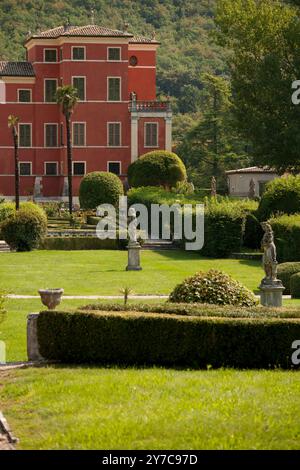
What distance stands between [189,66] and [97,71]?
44367 mm

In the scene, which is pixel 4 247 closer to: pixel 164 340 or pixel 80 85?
pixel 80 85

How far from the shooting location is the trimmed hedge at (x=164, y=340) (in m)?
14.6

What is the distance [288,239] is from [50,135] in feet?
117

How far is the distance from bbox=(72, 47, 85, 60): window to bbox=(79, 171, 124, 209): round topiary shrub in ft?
36.9

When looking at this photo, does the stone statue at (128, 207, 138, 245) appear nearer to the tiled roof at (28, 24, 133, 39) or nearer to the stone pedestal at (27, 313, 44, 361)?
the stone pedestal at (27, 313, 44, 361)

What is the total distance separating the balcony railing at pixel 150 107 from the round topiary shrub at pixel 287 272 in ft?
129

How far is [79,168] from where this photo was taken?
67.9 meters

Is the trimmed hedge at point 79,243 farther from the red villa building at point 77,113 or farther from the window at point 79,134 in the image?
the window at point 79,134

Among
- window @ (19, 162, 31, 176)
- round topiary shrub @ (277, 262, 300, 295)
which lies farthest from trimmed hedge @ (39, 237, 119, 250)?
window @ (19, 162, 31, 176)

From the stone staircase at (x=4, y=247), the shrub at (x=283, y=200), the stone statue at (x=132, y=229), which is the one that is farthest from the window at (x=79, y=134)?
the stone statue at (x=132, y=229)

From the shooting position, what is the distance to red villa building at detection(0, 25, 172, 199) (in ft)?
220

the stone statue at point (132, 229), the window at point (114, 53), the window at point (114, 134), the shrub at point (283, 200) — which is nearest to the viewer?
the stone statue at point (132, 229)

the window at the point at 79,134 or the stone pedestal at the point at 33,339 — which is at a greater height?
the window at the point at 79,134

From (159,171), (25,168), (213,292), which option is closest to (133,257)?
(213,292)
